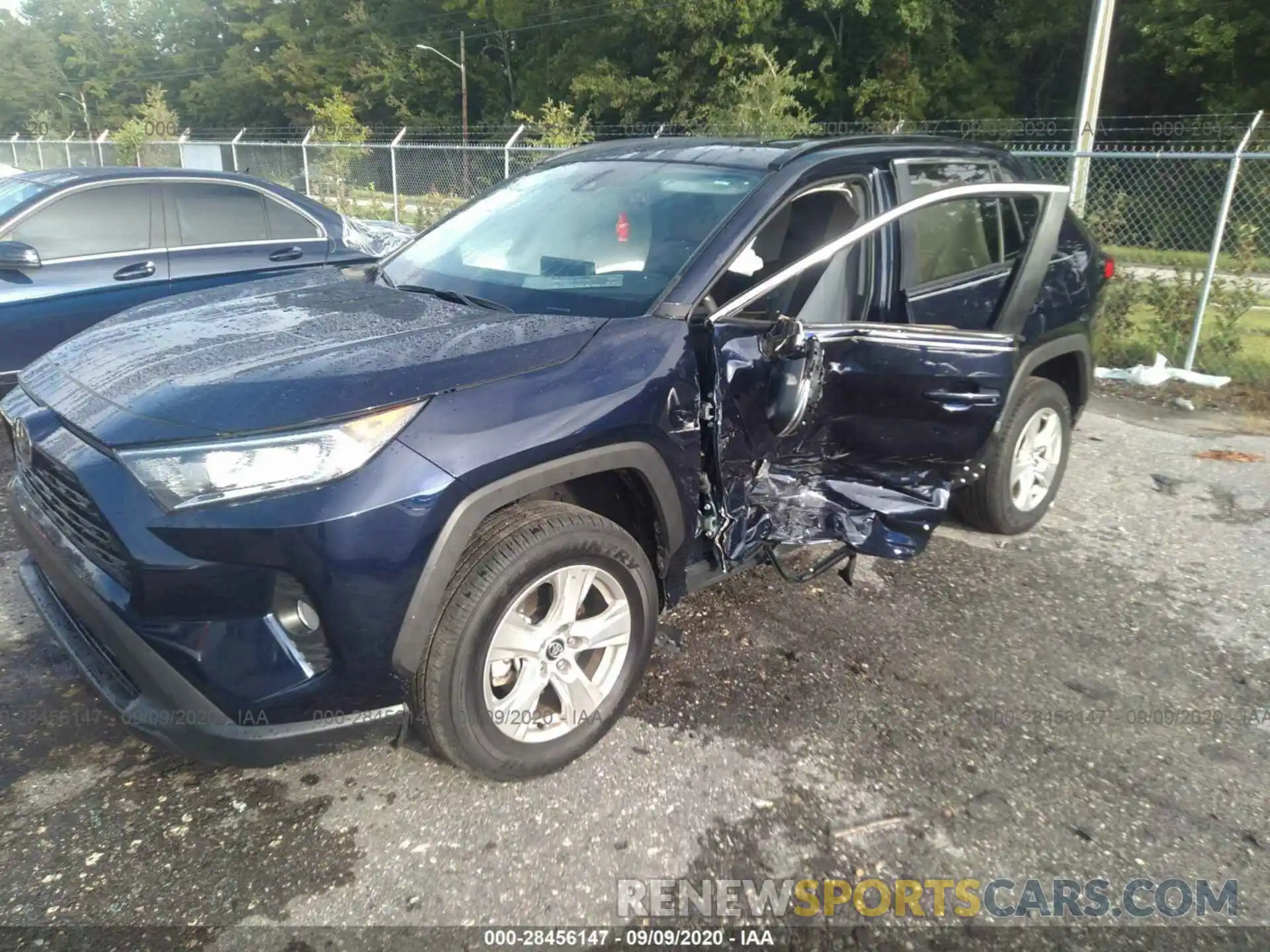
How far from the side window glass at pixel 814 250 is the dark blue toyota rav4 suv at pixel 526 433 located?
14mm

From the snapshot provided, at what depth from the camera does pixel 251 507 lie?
2146 millimetres

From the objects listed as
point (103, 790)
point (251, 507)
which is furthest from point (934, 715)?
point (103, 790)

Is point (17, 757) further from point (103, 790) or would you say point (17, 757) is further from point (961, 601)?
point (961, 601)

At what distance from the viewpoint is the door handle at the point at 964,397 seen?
3346 millimetres

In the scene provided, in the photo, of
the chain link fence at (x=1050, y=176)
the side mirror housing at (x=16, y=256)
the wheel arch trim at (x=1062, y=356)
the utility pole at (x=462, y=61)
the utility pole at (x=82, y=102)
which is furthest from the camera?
the utility pole at (x=82, y=102)

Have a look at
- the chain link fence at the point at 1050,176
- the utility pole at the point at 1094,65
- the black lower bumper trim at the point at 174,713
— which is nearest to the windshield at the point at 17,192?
the chain link fence at the point at 1050,176

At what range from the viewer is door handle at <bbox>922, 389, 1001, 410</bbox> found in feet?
11.0

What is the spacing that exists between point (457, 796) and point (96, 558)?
46.3 inches

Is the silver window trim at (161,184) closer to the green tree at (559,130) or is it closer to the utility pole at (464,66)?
the green tree at (559,130)

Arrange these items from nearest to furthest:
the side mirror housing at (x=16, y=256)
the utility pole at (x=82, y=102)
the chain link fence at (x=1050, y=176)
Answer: the side mirror housing at (x=16, y=256) < the chain link fence at (x=1050, y=176) < the utility pole at (x=82, y=102)

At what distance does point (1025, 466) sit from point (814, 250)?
6.18 ft

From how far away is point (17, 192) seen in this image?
604 centimetres

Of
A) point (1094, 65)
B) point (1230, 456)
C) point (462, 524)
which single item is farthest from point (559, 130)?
point (462, 524)

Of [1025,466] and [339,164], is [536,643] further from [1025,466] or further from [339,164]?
[339,164]
